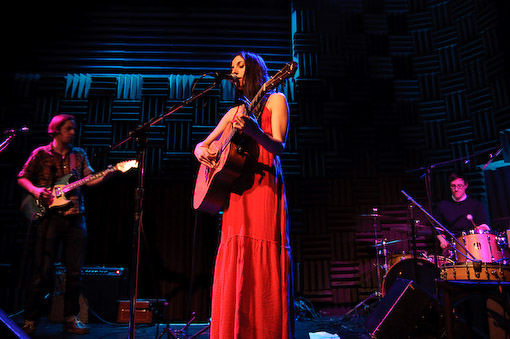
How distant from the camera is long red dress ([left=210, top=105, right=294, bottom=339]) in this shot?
6.67ft

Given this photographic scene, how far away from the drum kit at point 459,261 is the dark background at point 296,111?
0.42 m

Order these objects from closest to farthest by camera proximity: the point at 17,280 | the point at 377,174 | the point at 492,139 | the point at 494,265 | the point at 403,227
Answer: the point at 494,265 < the point at 403,227 < the point at 17,280 < the point at 492,139 < the point at 377,174

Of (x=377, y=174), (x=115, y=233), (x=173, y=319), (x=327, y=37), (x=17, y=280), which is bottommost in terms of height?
(x=173, y=319)

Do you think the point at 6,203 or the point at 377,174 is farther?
the point at 377,174

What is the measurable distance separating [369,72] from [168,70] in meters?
3.65

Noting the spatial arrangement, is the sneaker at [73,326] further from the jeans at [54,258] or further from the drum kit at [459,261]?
the drum kit at [459,261]

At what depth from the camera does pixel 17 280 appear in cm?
529

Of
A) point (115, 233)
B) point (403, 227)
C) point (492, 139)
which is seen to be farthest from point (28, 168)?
point (492, 139)

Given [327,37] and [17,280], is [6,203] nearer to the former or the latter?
[17,280]

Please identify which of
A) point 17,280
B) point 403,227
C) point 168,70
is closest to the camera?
point 403,227

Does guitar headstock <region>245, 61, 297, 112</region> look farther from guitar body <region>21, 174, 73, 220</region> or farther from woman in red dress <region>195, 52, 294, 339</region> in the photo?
guitar body <region>21, 174, 73, 220</region>

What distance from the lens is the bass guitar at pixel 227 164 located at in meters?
2.20

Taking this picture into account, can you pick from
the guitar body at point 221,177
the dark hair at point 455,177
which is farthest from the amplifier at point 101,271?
the dark hair at point 455,177

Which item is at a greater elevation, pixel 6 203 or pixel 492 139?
pixel 492 139
